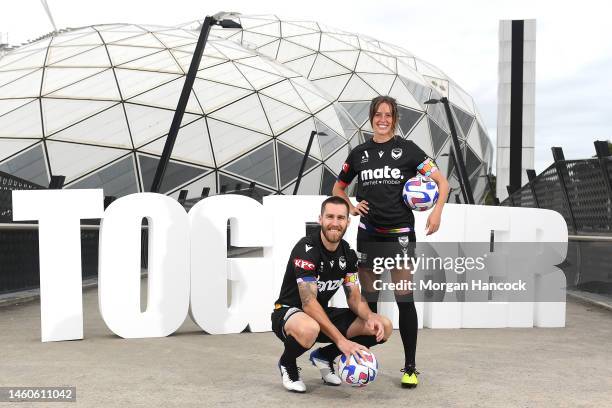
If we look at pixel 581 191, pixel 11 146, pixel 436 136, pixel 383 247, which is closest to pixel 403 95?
pixel 436 136

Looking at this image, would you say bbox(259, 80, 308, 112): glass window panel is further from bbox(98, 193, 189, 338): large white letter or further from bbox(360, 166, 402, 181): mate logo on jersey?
bbox(360, 166, 402, 181): mate logo on jersey

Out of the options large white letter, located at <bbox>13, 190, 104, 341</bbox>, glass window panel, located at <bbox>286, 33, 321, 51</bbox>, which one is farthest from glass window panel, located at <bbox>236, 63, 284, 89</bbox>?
large white letter, located at <bbox>13, 190, 104, 341</bbox>

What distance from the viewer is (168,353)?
19.5ft

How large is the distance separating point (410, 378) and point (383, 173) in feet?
4.53

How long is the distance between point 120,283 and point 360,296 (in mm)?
3106

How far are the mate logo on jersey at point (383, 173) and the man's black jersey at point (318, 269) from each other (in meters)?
0.58

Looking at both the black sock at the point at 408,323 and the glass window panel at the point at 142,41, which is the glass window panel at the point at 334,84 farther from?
the black sock at the point at 408,323

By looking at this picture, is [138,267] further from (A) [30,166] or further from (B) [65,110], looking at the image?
(B) [65,110]

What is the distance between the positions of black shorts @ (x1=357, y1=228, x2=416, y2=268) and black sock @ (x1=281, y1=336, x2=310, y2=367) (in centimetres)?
77

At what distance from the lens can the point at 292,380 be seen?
178 inches

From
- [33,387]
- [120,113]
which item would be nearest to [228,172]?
[120,113]

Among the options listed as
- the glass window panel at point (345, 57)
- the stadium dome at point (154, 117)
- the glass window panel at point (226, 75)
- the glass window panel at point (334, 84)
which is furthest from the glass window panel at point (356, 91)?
the glass window panel at point (226, 75)

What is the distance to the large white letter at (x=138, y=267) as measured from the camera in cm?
675

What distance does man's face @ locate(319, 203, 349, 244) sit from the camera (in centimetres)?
437
